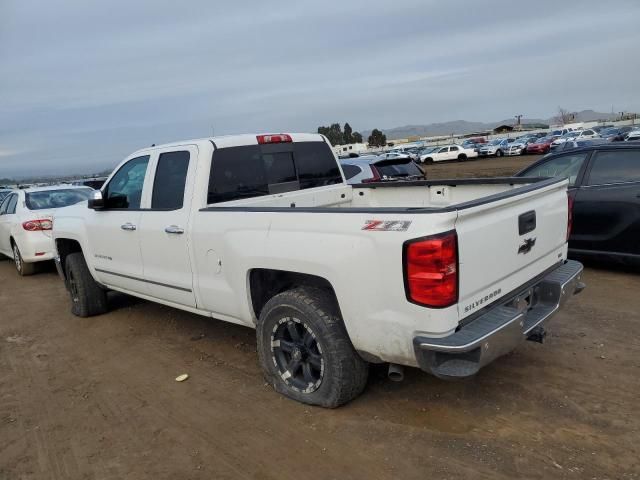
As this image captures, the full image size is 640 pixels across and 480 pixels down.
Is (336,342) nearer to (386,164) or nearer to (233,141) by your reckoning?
(233,141)

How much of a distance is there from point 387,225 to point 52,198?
8.63m

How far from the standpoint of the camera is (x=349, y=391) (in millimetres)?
3607

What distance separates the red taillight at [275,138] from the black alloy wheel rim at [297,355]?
1840 mm

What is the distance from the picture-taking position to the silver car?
963 centimetres

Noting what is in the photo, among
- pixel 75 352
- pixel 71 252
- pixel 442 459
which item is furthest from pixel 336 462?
pixel 71 252

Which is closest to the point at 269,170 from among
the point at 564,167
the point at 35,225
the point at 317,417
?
the point at 317,417

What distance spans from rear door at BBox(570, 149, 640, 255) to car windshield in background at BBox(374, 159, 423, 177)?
5224 millimetres

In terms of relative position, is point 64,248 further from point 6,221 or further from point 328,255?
point 328,255

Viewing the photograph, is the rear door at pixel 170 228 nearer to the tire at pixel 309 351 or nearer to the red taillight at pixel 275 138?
the red taillight at pixel 275 138

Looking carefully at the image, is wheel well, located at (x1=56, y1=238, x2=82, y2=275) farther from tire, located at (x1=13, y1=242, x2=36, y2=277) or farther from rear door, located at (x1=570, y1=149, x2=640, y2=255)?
rear door, located at (x1=570, y1=149, x2=640, y2=255)

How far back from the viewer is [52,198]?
387 inches

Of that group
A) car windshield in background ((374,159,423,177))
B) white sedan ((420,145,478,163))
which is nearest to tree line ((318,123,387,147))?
white sedan ((420,145,478,163))

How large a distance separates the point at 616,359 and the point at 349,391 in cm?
219

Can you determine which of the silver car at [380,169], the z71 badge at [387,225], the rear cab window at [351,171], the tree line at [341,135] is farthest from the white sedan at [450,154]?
the tree line at [341,135]
